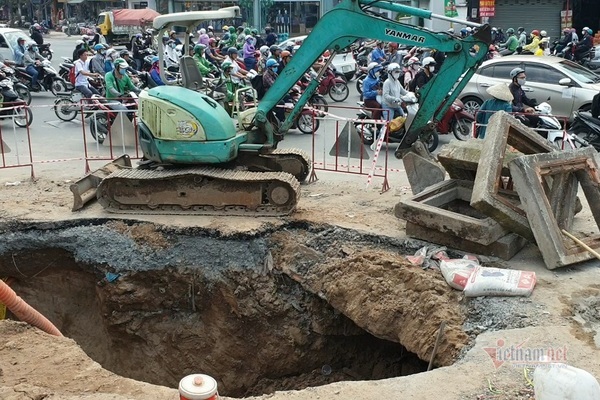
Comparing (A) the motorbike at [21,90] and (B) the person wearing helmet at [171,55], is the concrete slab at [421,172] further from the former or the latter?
(B) the person wearing helmet at [171,55]

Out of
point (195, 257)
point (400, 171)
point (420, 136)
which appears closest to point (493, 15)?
point (400, 171)

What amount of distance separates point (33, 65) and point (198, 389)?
18877mm

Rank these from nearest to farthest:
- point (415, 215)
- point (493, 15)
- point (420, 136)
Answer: point (415, 215) < point (420, 136) < point (493, 15)

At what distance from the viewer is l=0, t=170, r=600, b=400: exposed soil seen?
7523 millimetres

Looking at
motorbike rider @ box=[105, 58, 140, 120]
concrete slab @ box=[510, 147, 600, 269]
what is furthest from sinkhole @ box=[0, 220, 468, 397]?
motorbike rider @ box=[105, 58, 140, 120]

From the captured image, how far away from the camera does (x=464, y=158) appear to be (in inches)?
343

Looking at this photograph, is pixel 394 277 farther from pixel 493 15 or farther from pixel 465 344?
pixel 493 15

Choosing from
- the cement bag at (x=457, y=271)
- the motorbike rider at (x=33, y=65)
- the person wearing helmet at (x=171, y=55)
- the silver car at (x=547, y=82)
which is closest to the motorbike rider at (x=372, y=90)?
the silver car at (x=547, y=82)

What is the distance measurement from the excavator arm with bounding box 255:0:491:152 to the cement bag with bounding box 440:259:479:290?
2644 mm

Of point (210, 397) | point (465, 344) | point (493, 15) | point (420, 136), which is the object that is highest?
point (493, 15)

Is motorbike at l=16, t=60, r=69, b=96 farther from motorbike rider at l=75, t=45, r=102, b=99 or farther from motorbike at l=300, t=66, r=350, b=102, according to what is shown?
motorbike at l=300, t=66, r=350, b=102

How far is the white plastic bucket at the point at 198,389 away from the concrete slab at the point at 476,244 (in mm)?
4451

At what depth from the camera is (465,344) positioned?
20.7 feet

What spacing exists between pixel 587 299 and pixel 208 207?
4861mm
